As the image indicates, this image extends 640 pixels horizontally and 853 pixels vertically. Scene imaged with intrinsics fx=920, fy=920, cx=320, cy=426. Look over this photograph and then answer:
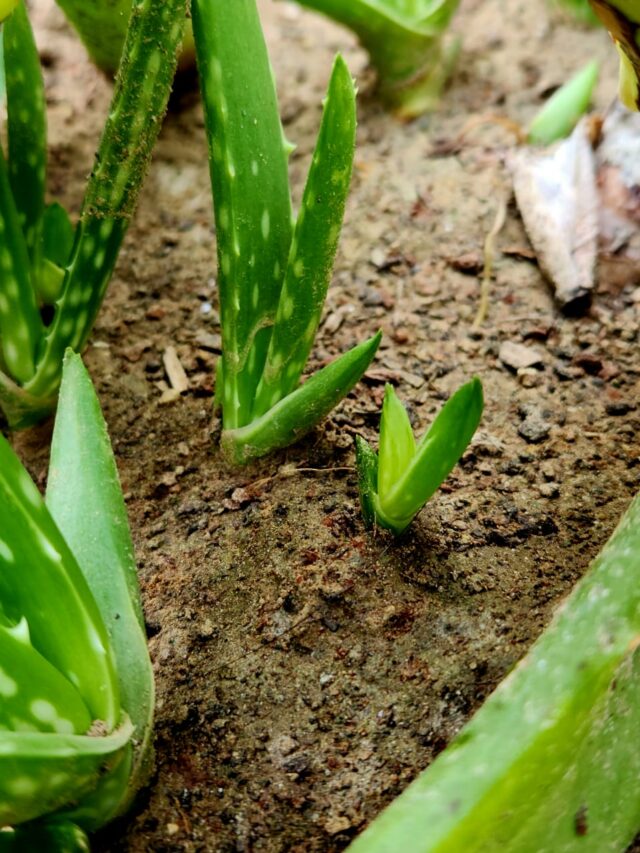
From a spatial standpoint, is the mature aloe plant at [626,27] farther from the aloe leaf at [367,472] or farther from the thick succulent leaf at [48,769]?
the thick succulent leaf at [48,769]

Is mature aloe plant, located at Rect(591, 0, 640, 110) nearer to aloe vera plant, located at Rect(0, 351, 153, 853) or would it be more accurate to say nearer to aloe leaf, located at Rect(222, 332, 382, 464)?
aloe leaf, located at Rect(222, 332, 382, 464)

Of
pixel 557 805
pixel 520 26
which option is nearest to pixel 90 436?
pixel 557 805

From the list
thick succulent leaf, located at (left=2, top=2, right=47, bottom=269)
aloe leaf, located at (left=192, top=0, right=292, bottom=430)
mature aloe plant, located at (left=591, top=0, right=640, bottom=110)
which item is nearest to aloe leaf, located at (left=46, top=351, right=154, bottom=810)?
aloe leaf, located at (left=192, top=0, right=292, bottom=430)

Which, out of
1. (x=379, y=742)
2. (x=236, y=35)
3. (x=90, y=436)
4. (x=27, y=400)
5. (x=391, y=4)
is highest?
(x=236, y=35)

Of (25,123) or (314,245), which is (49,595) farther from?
(25,123)

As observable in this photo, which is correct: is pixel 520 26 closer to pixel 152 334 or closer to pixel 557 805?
pixel 152 334

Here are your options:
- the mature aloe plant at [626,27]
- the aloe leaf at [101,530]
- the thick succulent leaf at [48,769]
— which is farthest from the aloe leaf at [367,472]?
the mature aloe plant at [626,27]
